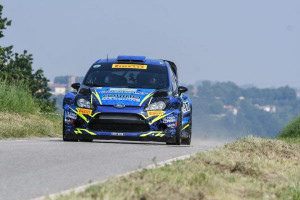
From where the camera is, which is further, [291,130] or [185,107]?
[291,130]

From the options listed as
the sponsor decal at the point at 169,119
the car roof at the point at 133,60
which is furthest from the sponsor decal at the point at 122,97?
the car roof at the point at 133,60

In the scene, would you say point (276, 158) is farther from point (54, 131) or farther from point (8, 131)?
point (54, 131)

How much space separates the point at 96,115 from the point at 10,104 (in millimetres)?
9261

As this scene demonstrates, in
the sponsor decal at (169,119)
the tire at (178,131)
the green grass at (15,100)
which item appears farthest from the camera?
the green grass at (15,100)

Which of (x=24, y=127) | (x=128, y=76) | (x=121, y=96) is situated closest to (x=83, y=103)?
(x=121, y=96)

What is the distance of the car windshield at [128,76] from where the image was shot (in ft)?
57.4

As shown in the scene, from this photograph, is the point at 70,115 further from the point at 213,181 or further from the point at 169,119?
the point at 213,181

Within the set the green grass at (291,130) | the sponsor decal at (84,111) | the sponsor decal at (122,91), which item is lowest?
the green grass at (291,130)

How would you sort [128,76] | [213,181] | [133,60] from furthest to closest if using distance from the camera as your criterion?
[133,60] < [128,76] < [213,181]

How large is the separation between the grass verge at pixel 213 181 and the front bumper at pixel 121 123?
3.20 m

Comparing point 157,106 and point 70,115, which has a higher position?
point 157,106

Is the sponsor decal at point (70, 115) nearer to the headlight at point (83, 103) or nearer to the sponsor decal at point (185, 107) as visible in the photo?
the headlight at point (83, 103)

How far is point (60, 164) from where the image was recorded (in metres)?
11.4

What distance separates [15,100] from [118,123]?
9.51 m
